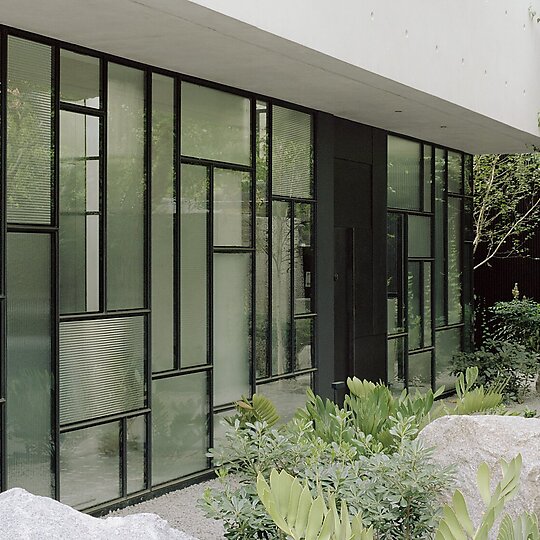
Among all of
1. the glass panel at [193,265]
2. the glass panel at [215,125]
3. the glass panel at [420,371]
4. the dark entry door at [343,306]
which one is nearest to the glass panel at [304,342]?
the dark entry door at [343,306]

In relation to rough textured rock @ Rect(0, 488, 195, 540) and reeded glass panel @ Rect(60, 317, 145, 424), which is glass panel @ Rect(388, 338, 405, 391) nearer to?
reeded glass panel @ Rect(60, 317, 145, 424)

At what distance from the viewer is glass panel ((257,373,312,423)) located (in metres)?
8.30

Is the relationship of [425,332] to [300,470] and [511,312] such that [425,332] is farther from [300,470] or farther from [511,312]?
[300,470]

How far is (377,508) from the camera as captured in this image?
436 cm

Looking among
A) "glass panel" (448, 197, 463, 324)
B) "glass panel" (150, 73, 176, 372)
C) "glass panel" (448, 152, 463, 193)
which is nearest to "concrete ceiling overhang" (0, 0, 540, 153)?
"glass panel" (150, 73, 176, 372)

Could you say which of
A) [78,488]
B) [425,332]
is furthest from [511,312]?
[78,488]

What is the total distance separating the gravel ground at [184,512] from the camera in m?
6.11

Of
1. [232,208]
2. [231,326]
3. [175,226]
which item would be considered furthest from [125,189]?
[231,326]

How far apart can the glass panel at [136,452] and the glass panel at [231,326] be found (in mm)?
884

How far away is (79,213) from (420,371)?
596 cm

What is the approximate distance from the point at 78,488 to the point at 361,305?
4237mm

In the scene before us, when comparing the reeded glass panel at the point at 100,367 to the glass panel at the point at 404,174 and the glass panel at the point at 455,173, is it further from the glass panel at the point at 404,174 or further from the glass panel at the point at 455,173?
the glass panel at the point at 455,173

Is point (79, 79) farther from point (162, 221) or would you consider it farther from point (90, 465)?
point (90, 465)

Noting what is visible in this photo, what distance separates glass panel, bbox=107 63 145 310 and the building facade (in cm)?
1
